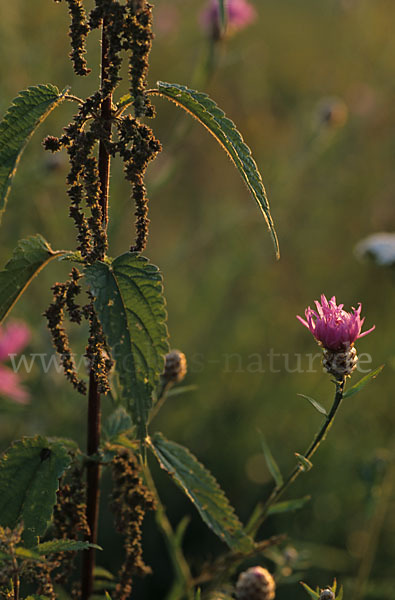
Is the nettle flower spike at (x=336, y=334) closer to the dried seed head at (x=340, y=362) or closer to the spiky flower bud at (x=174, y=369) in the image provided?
the dried seed head at (x=340, y=362)

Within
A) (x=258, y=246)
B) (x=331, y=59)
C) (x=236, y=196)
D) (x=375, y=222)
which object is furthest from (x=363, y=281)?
(x=331, y=59)

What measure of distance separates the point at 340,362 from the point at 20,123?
21.2 inches

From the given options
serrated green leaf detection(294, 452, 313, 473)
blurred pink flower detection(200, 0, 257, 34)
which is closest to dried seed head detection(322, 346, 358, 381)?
serrated green leaf detection(294, 452, 313, 473)

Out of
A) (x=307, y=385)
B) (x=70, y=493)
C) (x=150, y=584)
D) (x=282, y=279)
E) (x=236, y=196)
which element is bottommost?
(x=150, y=584)

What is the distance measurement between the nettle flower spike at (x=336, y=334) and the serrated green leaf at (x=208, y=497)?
0.24 metres

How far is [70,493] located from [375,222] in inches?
116

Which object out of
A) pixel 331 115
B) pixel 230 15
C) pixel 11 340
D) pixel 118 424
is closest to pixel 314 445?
pixel 118 424

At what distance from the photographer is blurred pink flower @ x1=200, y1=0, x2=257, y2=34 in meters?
2.37

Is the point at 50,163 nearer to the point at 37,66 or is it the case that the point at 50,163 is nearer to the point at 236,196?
the point at 37,66

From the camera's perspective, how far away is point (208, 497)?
2.77 feet

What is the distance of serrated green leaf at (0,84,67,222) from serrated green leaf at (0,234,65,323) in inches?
4.1

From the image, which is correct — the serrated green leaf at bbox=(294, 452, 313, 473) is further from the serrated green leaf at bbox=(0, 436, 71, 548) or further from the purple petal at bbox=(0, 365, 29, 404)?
the purple petal at bbox=(0, 365, 29, 404)

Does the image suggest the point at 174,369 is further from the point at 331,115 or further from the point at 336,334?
the point at 331,115

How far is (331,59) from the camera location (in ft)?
16.6
